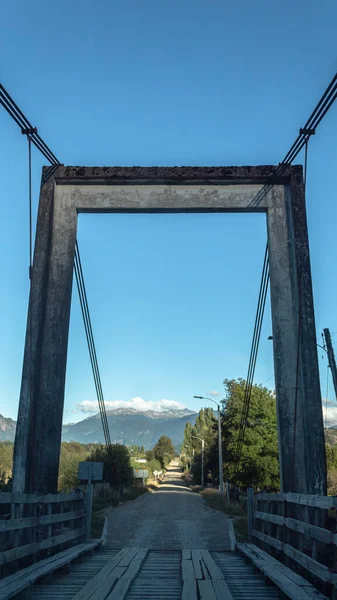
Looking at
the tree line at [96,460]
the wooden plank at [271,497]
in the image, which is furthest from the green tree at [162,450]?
the wooden plank at [271,497]

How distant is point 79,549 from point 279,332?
15.1 ft

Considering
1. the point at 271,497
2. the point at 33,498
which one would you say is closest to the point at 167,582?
the point at 33,498

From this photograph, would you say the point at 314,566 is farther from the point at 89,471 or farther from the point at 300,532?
the point at 89,471

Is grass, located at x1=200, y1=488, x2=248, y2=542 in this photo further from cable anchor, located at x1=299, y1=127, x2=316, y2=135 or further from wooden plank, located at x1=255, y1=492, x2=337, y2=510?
cable anchor, located at x1=299, y1=127, x2=316, y2=135

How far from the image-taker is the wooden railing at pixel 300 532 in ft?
15.1

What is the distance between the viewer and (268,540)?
292 inches

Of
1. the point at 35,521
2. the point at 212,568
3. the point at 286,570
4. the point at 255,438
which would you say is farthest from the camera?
the point at 255,438

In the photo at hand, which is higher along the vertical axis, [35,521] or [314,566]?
[35,521]

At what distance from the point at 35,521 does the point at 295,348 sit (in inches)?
193

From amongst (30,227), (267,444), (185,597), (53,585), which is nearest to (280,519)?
(185,597)

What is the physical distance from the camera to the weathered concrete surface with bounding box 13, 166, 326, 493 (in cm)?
844

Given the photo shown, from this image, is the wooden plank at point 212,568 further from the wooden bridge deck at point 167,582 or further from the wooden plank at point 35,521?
the wooden plank at point 35,521

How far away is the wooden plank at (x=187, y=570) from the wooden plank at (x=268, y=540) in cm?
109

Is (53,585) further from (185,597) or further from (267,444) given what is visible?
(267,444)
